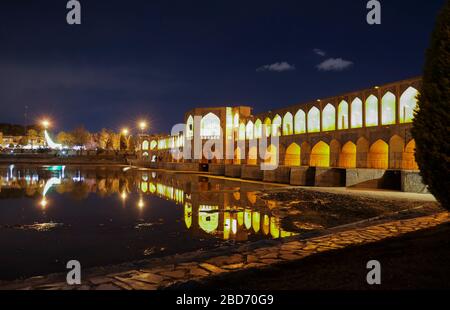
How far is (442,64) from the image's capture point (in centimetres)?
382

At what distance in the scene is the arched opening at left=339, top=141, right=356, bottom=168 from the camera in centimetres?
2152

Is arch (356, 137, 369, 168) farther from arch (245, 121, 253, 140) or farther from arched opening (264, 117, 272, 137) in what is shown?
arch (245, 121, 253, 140)

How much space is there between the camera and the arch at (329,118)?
22.6 metres

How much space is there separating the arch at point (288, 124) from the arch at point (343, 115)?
457 cm

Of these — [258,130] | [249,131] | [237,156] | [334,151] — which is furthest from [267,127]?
[334,151]

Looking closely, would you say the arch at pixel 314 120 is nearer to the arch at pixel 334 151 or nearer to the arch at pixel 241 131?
the arch at pixel 334 151

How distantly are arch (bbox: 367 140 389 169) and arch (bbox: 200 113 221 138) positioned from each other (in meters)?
16.5

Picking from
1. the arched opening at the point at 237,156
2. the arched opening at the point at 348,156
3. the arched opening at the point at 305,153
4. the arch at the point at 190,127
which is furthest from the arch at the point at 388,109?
the arch at the point at 190,127

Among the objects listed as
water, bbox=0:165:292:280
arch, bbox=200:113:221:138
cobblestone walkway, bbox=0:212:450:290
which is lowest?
water, bbox=0:165:292:280

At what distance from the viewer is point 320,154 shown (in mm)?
23984

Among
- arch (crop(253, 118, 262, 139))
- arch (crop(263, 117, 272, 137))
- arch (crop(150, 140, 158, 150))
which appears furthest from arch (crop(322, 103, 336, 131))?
arch (crop(150, 140, 158, 150))

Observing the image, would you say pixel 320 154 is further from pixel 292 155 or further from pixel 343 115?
pixel 343 115
